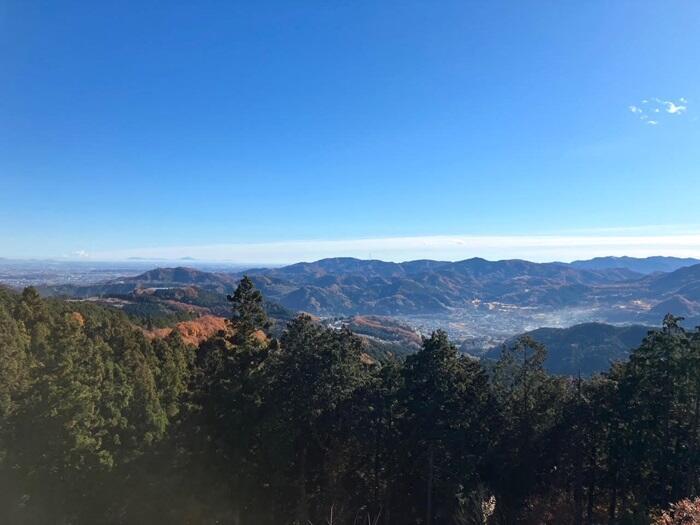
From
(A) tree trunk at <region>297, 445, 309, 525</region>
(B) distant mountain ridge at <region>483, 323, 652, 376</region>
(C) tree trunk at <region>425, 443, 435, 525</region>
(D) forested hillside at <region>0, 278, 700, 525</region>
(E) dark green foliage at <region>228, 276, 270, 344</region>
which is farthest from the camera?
(B) distant mountain ridge at <region>483, 323, 652, 376</region>

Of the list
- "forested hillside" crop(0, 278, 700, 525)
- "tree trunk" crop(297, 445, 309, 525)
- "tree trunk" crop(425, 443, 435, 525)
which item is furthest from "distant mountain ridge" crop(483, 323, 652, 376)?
"tree trunk" crop(297, 445, 309, 525)

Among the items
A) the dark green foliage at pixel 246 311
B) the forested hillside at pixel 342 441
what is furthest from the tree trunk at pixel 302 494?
the dark green foliage at pixel 246 311

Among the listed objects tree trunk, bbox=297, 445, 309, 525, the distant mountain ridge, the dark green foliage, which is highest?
the dark green foliage

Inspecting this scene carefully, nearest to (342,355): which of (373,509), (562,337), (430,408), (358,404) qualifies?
(358,404)

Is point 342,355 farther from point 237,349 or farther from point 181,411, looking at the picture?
point 181,411

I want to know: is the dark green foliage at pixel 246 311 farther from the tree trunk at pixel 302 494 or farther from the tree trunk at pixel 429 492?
the tree trunk at pixel 429 492

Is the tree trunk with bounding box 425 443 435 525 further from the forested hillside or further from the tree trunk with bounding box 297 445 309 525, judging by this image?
the tree trunk with bounding box 297 445 309 525

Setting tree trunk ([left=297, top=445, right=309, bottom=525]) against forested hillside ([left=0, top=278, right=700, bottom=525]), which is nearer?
forested hillside ([left=0, top=278, right=700, bottom=525])

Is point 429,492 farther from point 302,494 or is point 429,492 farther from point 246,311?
point 246,311

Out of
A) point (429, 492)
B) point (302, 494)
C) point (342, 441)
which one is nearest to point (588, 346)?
point (429, 492)
